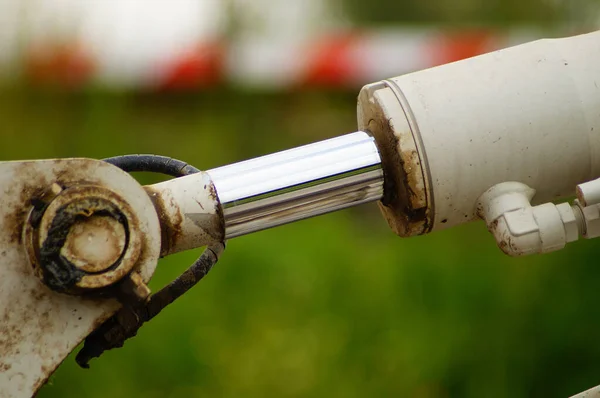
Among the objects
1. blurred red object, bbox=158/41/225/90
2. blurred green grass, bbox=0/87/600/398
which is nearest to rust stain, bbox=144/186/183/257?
blurred green grass, bbox=0/87/600/398

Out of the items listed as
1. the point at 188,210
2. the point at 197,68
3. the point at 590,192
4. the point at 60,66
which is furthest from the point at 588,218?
the point at 197,68

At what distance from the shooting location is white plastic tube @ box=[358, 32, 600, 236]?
736 millimetres

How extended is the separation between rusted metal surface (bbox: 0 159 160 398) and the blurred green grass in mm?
1652

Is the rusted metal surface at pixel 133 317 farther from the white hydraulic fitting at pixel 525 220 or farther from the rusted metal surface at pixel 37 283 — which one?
the white hydraulic fitting at pixel 525 220

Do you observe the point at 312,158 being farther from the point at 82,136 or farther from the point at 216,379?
the point at 82,136

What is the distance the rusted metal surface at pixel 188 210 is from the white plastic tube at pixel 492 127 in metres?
0.16

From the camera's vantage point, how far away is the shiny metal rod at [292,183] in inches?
27.7

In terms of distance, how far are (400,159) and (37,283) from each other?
0.32 m

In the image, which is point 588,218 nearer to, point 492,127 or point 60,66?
point 492,127

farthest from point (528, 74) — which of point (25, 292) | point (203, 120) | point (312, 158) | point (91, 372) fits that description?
point (203, 120)

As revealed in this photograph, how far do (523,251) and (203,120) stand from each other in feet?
15.8

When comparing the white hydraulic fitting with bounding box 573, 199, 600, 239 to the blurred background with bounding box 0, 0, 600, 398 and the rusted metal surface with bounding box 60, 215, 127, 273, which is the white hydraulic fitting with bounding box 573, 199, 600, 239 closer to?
the rusted metal surface with bounding box 60, 215, 127, 273

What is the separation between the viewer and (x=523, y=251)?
29.4 inches

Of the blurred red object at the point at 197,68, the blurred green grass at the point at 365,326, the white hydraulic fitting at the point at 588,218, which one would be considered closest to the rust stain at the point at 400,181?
the white hydraulic fitting at the point at 588,218
